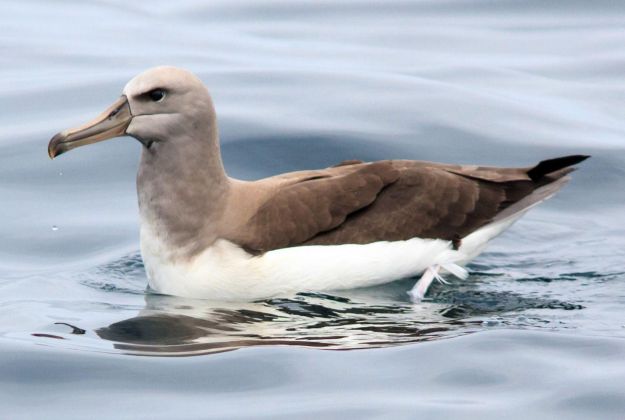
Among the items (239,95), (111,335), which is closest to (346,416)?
(111,335)

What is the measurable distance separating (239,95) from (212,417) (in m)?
9.14

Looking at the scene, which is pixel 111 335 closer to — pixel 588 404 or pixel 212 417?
pixel 212 417

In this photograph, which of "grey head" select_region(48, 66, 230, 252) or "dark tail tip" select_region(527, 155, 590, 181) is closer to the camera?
"grey head" select_region(48, 66, 230, 252)

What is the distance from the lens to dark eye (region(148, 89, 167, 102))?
1080cm

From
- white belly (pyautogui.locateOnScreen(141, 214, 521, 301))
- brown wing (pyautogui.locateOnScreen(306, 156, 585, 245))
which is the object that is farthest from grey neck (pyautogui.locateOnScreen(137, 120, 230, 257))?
brown wing (pyautogui.locateOnScreen(306, 156, 585, 245))

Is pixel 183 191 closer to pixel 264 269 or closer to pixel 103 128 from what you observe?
pixel 103 128

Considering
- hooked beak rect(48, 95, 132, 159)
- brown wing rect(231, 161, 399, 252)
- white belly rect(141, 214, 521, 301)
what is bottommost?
white belly rect(141, 214, 521, 301)

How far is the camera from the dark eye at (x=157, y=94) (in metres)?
10.8

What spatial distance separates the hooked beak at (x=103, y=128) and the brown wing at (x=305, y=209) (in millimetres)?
1143

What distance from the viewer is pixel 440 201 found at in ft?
37.5

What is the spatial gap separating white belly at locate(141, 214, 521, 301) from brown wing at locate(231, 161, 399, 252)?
95 millimetres

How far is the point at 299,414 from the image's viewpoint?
27.2 feet

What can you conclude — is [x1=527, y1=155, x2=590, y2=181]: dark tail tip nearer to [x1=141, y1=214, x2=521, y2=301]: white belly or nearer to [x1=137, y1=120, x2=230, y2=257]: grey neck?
[x1=141, y1=214, x2=521, y2=301]: white belly

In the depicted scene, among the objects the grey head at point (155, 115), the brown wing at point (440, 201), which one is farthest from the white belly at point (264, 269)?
the grey head at point (155, 115)
